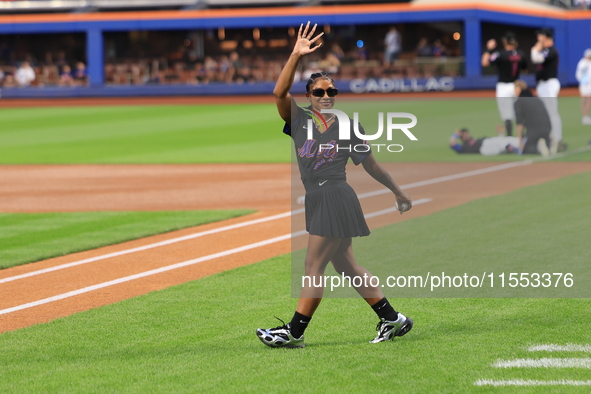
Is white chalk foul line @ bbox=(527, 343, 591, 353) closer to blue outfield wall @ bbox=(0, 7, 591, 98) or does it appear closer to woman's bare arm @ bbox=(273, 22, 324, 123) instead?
woman's bare arm @ bbox=(273, 22, 324, 123)

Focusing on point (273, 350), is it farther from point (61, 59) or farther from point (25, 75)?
point (61, 59)

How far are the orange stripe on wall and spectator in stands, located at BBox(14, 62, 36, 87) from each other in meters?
3.32

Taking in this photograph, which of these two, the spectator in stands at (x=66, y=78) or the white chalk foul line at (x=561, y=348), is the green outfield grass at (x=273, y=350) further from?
the spectator in stands at (x=66, y=78)

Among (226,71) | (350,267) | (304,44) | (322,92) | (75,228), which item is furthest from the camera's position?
(226,71)

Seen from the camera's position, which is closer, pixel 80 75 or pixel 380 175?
pixel 380 175

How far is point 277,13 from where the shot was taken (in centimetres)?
4138

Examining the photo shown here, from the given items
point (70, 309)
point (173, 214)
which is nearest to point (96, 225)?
point (173, 214)

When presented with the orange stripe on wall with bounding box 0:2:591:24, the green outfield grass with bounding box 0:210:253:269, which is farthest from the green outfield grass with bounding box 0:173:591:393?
the orange stripe on wall with bounding box 0:2:591:24

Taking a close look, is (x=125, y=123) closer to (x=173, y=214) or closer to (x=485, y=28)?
(x=173, y=214)

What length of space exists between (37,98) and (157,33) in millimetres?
8145

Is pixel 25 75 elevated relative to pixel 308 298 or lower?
elevated

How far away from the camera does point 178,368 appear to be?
17.3 ft

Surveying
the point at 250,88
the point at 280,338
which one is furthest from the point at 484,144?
the point at 250,88

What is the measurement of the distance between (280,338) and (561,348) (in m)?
1.80
